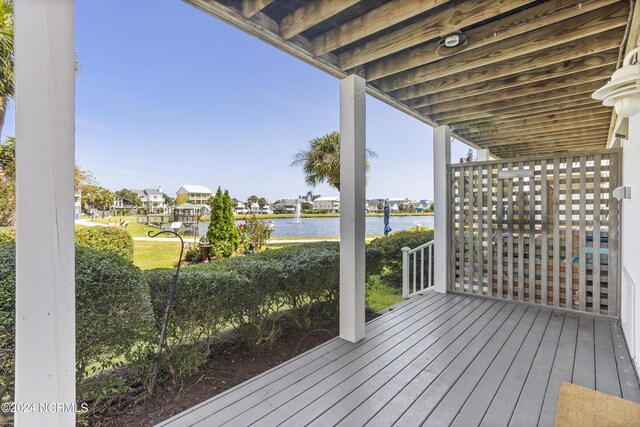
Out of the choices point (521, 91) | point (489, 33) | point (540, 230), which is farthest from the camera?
point (540, 230)

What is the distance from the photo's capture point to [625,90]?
1.30m

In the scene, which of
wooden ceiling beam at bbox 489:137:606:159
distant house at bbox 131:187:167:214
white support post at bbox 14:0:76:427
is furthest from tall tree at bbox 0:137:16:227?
wooden ceiling beam at bbox 489:137:606:159

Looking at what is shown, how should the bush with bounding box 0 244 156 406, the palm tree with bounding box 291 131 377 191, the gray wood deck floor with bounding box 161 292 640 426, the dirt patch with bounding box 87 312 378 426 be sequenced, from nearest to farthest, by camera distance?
the bush with bounding box 0 244 156 406
the gray wood deck floor with bounding box 161 292 640 426
the dirt patch with bounding box 87 312 378 426
the palm tree with bounding box 291 131 377 191

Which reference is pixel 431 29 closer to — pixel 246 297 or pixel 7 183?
pixel 246 297

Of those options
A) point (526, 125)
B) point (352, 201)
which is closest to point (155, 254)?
point (352, 201)

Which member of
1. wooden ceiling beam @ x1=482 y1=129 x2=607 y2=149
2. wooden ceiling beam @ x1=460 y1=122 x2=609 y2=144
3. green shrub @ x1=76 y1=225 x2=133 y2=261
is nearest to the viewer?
wooden ceiling beam @ x1=460 y1=122 x2=609 y2=144

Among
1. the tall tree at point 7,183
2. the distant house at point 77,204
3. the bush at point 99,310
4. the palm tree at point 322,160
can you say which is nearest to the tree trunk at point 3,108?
the tall tree at point 7,183

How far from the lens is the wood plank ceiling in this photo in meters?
1.97

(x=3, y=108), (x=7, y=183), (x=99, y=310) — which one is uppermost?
(x=3, y=108)

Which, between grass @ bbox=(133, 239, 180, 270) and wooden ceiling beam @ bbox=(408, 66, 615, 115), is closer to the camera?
wooden ceiling beam @ bbox=(408, 66, 615, 115)

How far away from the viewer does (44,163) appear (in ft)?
3.78

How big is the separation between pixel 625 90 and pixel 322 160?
8256 millimetres

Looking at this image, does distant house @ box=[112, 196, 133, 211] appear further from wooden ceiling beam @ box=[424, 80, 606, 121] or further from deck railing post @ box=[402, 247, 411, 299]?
wooden ceiling beam @ box=[424, 80, 606, 121]

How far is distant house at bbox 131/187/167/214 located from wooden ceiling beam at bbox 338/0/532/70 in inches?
125
